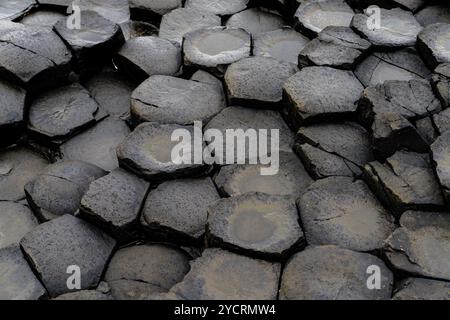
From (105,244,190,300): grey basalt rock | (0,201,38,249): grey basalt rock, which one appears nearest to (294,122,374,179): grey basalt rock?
(105,244,190,300): grey basalt rock

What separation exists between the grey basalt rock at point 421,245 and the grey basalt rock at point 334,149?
0.40 metres

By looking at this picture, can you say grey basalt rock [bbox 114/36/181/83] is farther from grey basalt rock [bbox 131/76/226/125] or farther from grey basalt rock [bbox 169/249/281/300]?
grey basalt rock [bbox 169/249/281/300]

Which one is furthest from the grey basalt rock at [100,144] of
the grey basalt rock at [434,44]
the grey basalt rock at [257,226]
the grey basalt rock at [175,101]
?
the grey basalt rock at [434,44]

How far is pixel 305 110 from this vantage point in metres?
2.94

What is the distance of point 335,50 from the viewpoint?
3312 millimetres

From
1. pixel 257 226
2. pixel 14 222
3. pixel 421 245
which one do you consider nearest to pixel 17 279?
pixel 14 222

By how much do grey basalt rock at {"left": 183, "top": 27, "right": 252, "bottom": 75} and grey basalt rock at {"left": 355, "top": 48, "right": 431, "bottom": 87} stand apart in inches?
25.6

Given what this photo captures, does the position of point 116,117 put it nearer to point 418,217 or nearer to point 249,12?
point 249,12

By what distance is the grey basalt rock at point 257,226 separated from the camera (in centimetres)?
239

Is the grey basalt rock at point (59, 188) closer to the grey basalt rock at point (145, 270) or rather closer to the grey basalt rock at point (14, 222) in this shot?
the grey basalt rock at point (14, 222)

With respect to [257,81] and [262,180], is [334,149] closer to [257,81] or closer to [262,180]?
[262,180]

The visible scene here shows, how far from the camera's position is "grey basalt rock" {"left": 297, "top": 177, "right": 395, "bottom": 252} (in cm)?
251

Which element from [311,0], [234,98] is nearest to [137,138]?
A: [234,98]

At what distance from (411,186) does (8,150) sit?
199 cm
